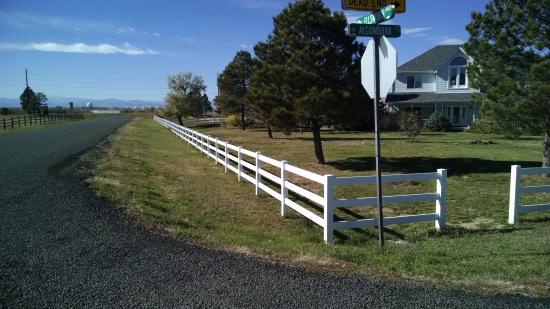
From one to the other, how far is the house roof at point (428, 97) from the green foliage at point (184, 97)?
35.2m

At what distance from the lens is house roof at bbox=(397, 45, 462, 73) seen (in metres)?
39.7

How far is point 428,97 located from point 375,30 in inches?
1390

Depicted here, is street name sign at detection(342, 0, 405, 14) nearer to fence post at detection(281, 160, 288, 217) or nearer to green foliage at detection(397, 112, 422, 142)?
fence post at detection(281, 160, 288, 217)

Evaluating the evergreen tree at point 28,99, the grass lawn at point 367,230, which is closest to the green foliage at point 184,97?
the evergreen tree at point 28,99

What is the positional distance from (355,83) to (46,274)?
44.1ft

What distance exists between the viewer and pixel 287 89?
16625 millimetres

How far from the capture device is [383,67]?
19.0 ft

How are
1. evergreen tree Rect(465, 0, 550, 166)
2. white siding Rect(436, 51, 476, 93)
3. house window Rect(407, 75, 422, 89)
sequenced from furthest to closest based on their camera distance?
1. house window Rect(407, 75, 422, 89)
2. white siding Rect(436, 51, 476, 93)
3. evergreen tree Rect(465, 0, 550, 166)

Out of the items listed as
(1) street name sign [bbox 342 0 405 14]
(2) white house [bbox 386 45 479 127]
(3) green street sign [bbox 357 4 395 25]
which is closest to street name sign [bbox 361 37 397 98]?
(3) green street sign [bbox 357 4 395 25]

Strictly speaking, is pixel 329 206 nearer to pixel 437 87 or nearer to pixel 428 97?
pixel 428 97

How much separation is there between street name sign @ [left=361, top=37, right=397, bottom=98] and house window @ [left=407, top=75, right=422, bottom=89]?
3713 cm

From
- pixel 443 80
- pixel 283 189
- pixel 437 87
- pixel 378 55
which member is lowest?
pixel 283 189

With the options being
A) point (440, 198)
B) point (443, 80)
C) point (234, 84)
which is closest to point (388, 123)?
point (443, 80)

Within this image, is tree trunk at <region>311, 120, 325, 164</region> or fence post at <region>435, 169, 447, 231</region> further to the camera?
tree trunk at <region>311, 120, 325, 164</region>
